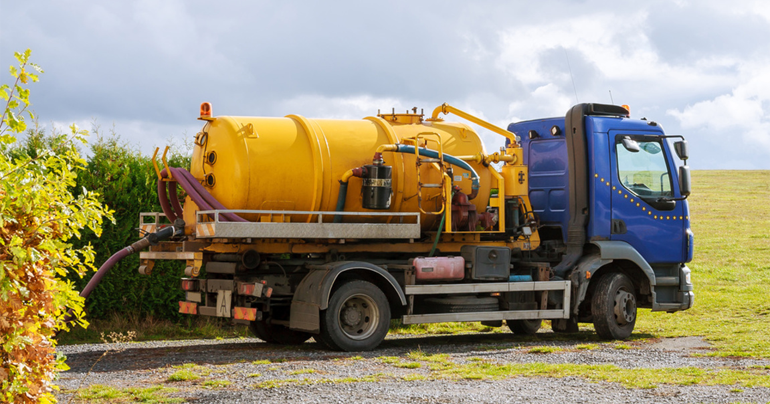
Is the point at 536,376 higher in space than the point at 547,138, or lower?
lower

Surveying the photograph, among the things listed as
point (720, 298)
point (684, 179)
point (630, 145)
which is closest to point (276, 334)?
point (630, 145)

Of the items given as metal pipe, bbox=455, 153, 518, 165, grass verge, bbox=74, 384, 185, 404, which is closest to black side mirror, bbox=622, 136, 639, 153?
metal pipe, bbox=455, 153, 518, 165

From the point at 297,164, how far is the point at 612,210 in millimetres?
4984

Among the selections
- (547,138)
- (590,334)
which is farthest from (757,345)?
(547,138)

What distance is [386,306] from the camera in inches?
413

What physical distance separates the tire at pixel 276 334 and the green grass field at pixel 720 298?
1470 mm

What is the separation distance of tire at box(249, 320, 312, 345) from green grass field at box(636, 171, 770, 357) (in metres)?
5.73

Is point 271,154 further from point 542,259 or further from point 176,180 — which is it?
point 542,259

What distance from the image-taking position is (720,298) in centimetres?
1886

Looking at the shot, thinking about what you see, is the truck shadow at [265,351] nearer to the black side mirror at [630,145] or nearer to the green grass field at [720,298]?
the green grass field at [720,298]

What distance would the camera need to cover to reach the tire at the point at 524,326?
44.7 feet

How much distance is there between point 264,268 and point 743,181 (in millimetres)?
45824

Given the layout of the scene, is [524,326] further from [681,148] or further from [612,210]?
[681,148]

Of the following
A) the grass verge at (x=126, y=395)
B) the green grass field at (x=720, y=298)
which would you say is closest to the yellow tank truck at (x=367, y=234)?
the green grass field at (x=720, y=298)
